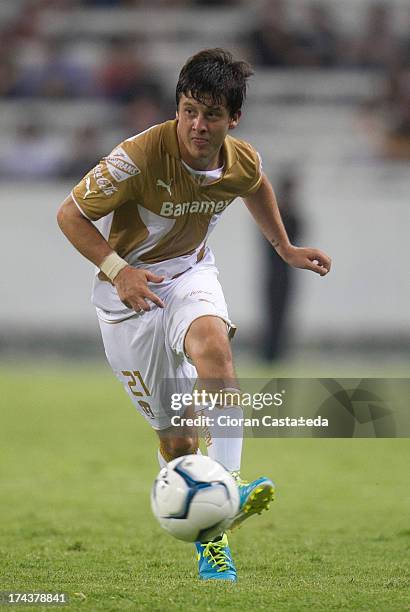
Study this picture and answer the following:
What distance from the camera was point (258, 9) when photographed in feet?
66.9

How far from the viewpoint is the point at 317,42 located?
19.7 m

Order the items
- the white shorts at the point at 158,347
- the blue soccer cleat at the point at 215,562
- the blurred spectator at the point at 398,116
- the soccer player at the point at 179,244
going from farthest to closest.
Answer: the blurred spectator at the point at 398,116 → the white shorts at the point at 158,347 → the blue soccer cleat at the point at 215,562 → the soccer player at the point at 179,244

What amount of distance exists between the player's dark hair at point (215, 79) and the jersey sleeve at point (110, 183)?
368 millimetres

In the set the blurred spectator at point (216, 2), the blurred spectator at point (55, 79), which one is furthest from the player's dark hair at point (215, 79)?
the blurred spectator at point (216, 2)

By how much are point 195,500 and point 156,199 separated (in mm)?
1538

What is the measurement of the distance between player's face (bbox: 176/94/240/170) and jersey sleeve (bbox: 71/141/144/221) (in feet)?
0.78

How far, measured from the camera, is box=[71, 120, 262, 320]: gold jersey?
5.43 meters

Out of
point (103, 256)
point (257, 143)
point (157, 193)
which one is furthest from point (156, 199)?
point (257, 143)

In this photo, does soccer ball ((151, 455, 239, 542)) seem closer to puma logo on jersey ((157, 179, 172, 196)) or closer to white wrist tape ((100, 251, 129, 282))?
white wrist tape ((100, 251, 129, 282))

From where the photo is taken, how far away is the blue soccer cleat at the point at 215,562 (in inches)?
210

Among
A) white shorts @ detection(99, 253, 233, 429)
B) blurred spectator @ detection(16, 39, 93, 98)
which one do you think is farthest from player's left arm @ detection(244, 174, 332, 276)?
blurred spectator @ detection(16, 39, 93, 98)

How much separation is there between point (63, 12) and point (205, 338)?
54.4 feet

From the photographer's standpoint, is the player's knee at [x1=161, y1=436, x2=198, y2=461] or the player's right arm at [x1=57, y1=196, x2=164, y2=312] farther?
the player's knee at [x1=161, y1=436, x2=198, y2=461]

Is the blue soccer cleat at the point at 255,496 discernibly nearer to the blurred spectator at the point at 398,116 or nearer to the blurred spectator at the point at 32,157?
the blurred spectator at the point at 32,157
